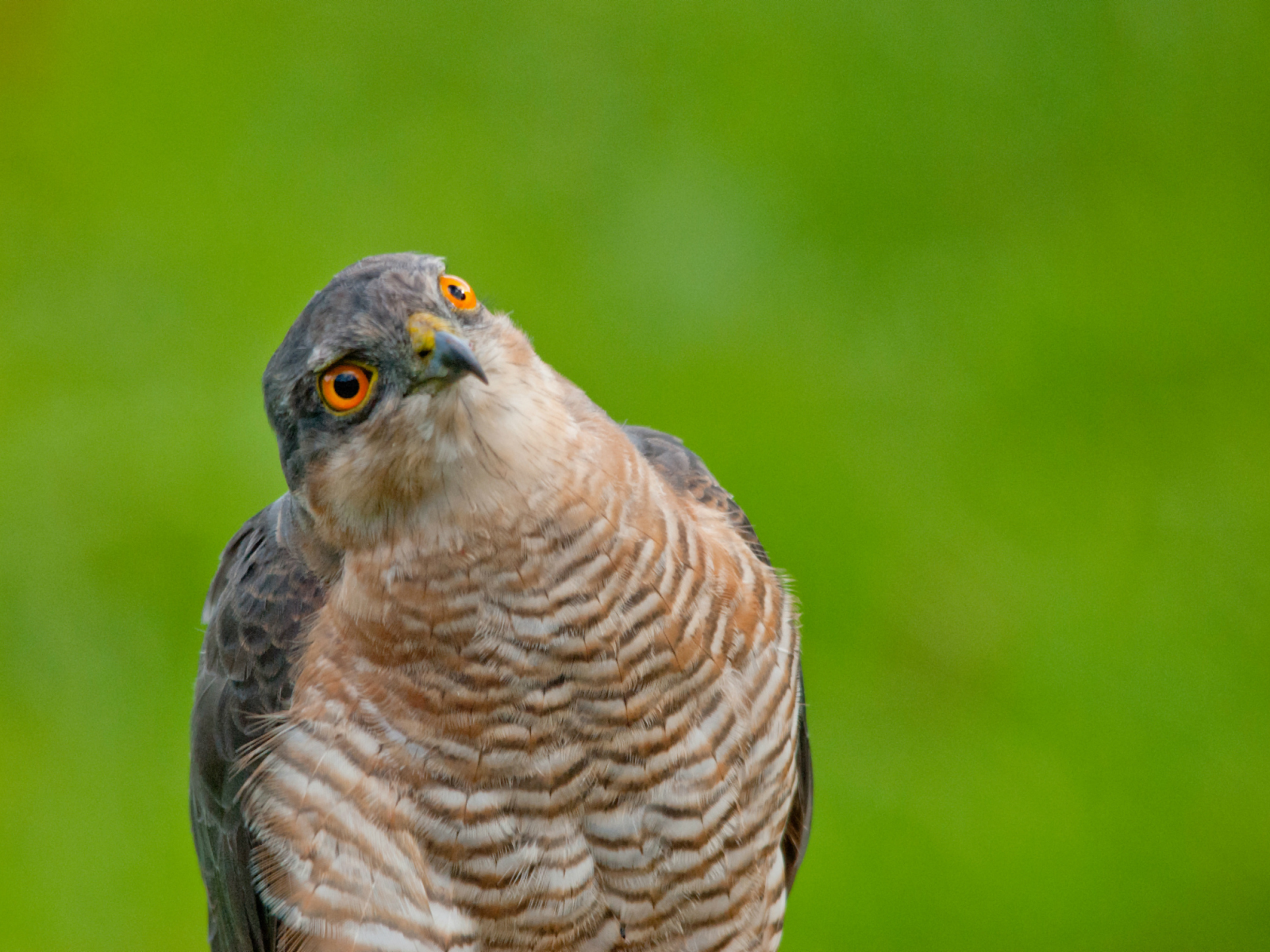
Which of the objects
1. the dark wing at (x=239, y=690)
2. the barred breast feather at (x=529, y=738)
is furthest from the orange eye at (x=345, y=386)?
the dark wing at (x=239, y=690)

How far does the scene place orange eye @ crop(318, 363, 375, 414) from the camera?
1978mm

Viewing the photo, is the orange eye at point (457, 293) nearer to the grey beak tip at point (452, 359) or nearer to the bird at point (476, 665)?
the bird at point (476, 665)

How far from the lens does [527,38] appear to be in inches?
205

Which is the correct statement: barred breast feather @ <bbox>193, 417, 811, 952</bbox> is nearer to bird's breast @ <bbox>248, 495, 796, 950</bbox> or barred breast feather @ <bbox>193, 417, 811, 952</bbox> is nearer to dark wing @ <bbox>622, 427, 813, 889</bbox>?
bird's breast @ <bbox>248, 495, 796, 950</bbox>

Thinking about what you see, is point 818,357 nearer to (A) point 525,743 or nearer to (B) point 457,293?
(B) point 457,293

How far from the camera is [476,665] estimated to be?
2027 millimetres

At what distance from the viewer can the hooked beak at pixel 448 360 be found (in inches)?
74.9

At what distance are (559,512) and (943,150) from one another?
3.60 meters

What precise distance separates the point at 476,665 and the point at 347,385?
1.62ft

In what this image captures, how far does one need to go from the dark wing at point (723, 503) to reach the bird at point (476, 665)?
20 cm

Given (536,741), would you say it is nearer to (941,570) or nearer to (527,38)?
(941,570)

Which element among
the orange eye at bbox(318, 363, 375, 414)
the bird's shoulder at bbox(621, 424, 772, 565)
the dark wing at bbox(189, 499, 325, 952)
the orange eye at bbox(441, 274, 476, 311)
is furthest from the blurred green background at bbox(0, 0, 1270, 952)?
the orange eye at bbox(318, 363, 375, 414)

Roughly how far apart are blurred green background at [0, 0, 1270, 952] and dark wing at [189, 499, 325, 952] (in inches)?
81.0

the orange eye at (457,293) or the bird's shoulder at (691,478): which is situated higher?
the orange eye at (457,293)
